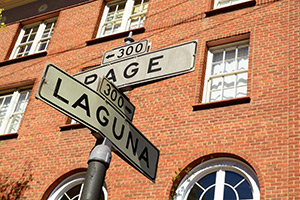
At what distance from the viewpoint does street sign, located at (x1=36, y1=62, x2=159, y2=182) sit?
13.0ft

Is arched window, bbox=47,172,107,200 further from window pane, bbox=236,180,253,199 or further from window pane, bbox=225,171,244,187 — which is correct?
window pane, bbox=236,180,253,199

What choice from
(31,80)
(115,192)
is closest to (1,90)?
(31,80)

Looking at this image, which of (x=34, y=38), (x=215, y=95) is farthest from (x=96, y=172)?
(x=34, y=38)

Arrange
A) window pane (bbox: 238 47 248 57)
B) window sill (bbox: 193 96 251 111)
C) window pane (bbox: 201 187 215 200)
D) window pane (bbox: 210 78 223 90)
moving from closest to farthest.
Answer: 1. window pane (bbox: 201 187 215 200)
2. window sill (bbox: 193 96 251 111)
3. window pane (bbox: 210 78 223 90)
4. window pane (bbox: 238 47 248 57)

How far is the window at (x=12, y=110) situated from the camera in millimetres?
13914

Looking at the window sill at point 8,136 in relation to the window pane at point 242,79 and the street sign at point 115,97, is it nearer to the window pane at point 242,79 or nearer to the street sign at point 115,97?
the window pane at point 242,79

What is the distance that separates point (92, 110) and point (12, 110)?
1083cm

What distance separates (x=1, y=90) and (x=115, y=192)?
7.02 metres

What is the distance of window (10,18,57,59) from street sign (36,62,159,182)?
11.9 meters

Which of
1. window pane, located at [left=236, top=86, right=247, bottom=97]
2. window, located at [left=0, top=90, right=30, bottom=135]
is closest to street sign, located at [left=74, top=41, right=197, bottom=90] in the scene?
window pane, located at [left=236, top=86, right=247, bottom=97]

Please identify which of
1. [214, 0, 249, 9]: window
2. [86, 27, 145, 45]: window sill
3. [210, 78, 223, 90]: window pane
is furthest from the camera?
[86, 27, 145, 45]: window sill

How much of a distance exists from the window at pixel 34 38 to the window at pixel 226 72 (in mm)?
6996

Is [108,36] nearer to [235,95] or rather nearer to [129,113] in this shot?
[235,95]

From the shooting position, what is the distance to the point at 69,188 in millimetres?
11102
